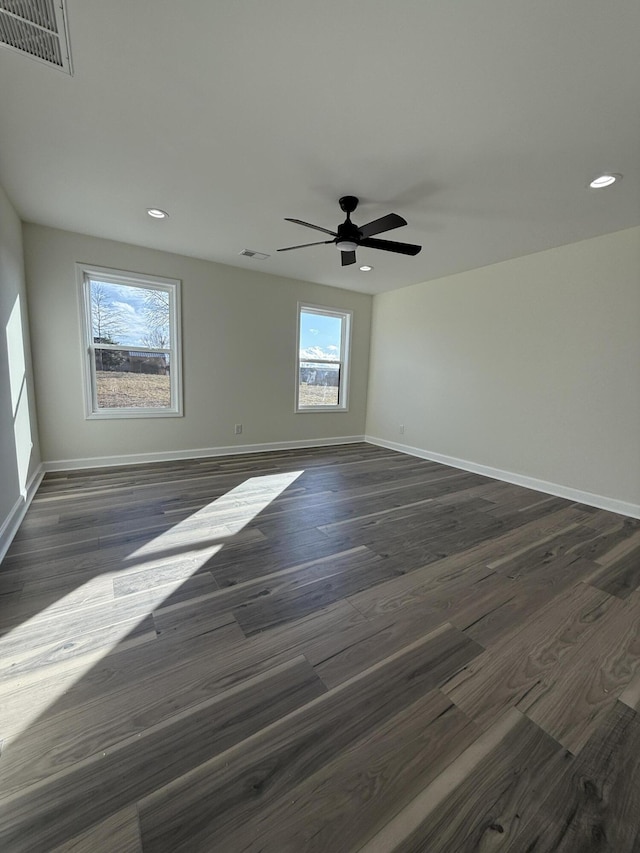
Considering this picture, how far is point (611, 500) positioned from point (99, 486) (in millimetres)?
4951

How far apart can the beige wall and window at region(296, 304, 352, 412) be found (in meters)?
0.13

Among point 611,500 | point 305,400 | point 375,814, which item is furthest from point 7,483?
point 611,500

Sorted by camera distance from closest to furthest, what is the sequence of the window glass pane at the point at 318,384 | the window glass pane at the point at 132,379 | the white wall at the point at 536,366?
the white wall at the point at 536,366
the window glass pane at the point at 132,379
the window glass pane at the point at 318,384

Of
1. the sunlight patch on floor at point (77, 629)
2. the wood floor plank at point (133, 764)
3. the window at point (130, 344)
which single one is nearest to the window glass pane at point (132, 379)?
the window at point (130, 344)

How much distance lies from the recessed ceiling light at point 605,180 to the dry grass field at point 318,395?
12.9 feet

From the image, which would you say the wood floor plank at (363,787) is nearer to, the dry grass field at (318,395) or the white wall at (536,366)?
the white wall at (536,366)

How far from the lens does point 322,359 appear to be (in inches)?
225

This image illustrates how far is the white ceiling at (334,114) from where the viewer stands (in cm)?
143

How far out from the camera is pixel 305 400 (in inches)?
222

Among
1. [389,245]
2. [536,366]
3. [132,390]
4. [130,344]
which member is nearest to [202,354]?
[130,344]

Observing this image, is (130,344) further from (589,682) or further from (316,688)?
(589,682)

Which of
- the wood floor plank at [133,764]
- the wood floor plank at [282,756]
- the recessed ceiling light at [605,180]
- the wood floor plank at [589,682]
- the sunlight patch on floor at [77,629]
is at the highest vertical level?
the recessed ceiling light at [605,180]

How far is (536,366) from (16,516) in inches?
195

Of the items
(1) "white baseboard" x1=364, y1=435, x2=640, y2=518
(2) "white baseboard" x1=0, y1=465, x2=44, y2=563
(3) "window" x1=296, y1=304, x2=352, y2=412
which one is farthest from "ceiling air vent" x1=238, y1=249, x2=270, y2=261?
(1) "white baseboard" x1=364, y1=435, x2=640, y2=518
